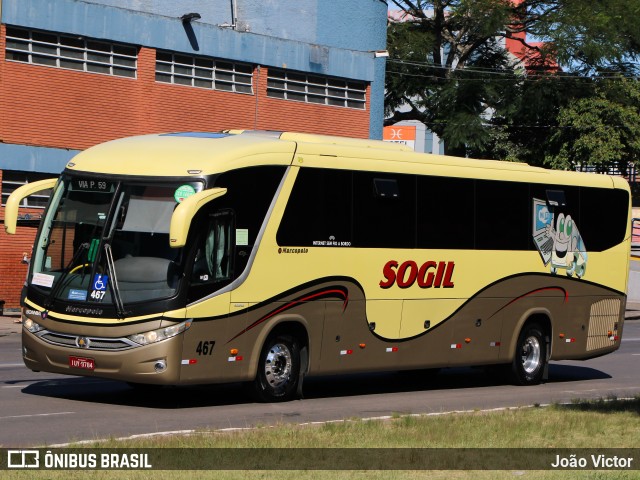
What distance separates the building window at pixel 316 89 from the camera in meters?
39.1

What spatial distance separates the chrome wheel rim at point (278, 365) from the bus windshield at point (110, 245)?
1.97 m

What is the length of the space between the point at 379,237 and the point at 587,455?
6.42 metres

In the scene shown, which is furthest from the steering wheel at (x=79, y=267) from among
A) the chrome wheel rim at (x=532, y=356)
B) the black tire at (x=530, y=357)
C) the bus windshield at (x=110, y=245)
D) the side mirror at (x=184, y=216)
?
the chrome wheel rim at (x=532, y=356)

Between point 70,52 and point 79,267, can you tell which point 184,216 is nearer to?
point 79,267

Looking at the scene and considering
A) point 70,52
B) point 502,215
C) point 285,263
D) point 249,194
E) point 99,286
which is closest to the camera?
point 99,286

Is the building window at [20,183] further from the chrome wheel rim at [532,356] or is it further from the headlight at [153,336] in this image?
the headlight at [153,336]

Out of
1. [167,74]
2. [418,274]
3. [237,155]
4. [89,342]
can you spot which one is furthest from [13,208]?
[167,74]

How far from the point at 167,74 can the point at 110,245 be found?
70.6 ft

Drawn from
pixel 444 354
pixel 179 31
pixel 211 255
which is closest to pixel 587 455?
pixel 211 255

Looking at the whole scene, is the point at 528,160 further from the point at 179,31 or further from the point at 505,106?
the point at 179,31

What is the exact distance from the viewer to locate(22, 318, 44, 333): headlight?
15711mm

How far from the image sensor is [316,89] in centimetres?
4019

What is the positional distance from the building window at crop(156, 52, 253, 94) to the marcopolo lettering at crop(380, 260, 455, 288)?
735 inches

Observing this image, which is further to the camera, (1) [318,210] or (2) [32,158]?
(2) [32,158]
